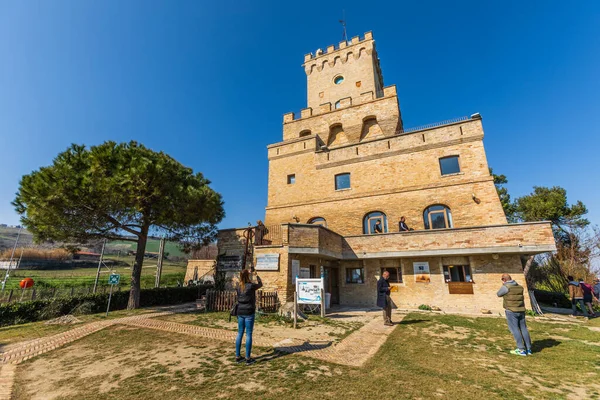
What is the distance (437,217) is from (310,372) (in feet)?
45.8

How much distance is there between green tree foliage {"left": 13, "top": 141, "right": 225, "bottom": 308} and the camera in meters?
11.0

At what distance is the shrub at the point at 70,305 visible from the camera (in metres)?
10.0

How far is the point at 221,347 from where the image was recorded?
640 centimetres

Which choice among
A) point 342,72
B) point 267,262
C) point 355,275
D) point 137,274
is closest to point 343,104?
point 342,72

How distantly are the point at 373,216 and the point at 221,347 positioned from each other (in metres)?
13.2

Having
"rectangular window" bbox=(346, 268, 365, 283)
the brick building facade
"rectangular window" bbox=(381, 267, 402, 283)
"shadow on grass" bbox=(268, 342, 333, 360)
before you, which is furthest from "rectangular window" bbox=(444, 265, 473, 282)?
"shadow on grass" bbox=(268, 342, 333, 360)

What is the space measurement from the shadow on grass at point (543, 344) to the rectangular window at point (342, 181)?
12.9 meters

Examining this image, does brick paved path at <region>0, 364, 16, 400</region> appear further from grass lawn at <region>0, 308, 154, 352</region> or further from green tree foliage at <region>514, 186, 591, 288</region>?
green tree foliage at <region>514, 186, 591, 288</region>

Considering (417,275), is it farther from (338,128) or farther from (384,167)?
(338,128)

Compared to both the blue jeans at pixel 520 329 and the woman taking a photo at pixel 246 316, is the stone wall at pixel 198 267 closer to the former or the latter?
the woman taking a photo at pixel 246 316

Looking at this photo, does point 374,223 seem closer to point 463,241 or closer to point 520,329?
point 463,241

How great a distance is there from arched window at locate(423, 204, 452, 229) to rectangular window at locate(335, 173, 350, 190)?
557 centimetres

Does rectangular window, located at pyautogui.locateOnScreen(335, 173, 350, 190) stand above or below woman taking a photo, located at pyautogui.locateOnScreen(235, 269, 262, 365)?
above

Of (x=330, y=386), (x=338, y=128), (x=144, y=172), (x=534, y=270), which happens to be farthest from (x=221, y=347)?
(x=534, y=270)
